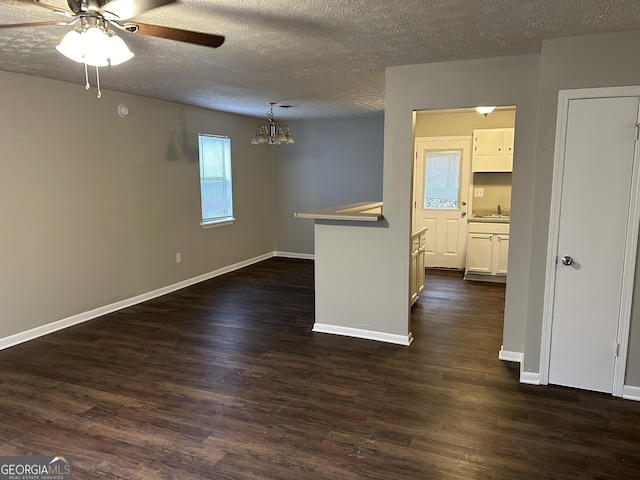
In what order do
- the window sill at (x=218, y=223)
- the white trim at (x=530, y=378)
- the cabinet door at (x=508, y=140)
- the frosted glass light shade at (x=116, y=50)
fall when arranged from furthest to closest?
the window sill at (x=218, y=223) → the cabinet door at (x=508, y=140) → the white trim at (x=530, y=378) → the frosted glass light shade at (x=116, y=50)

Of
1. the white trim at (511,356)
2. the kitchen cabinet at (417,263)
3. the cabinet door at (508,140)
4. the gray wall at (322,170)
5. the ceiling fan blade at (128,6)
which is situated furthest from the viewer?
the gray wall at (322,170)

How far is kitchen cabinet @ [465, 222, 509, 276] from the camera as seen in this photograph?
5820 mm

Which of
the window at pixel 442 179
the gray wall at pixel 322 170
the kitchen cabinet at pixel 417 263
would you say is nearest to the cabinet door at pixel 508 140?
the window at pixel 442 179

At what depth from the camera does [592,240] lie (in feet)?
9.25

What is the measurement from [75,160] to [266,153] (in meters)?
3.56

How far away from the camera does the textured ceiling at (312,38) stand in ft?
7.36

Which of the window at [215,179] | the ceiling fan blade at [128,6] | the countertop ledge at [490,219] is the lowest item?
the countertop ledge at [490,219]

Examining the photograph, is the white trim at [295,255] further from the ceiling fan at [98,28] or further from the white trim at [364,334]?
→ the ceiling fan at [98,28]

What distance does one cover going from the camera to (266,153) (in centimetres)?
739

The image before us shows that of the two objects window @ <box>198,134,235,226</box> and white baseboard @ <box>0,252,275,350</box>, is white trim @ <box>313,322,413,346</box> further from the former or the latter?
window @ <box>198,134,235,226</box>

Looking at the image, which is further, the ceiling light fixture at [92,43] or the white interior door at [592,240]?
the white interior door at [592,240]

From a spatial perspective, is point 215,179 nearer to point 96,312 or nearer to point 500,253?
point 96,312

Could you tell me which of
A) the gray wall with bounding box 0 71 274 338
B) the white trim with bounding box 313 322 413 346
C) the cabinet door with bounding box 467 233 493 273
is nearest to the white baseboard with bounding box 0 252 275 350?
the gray wall with bounding box 0 71 274 338

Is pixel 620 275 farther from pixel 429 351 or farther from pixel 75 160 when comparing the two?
pixel 75 160
